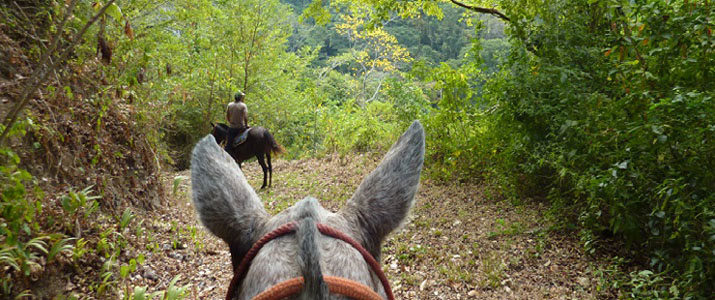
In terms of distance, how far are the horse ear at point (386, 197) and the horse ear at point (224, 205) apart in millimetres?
371

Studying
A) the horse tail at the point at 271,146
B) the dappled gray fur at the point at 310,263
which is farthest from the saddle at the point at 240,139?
the dappled gray fur at the point at 310,263

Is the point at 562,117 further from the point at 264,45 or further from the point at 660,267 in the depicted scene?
the point at 264,45

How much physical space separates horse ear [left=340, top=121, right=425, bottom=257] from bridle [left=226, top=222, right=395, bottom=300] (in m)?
0.18

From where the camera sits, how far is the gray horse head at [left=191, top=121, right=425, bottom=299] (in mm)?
1165

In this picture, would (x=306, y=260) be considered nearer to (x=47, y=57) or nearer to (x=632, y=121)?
(x=47, y=57)

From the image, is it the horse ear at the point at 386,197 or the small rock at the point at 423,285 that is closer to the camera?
the horse ear at the point at 386,197

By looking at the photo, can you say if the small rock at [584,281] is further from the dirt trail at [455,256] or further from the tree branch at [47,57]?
the tree branch at [47,57]

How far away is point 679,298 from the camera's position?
2797mm

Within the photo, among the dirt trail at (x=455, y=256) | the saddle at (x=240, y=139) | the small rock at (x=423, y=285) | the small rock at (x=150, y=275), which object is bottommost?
the small rock at (x=423, y=285)

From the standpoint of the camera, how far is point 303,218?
4.20ft

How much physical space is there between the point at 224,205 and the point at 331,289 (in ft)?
2.14

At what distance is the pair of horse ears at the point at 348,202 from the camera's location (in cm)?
152

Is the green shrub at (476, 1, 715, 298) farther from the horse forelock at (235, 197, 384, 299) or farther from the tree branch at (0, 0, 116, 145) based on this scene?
the tree branch at (0, 0, 116, 145)

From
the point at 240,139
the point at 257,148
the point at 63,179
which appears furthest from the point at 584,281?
the point at 240,139
